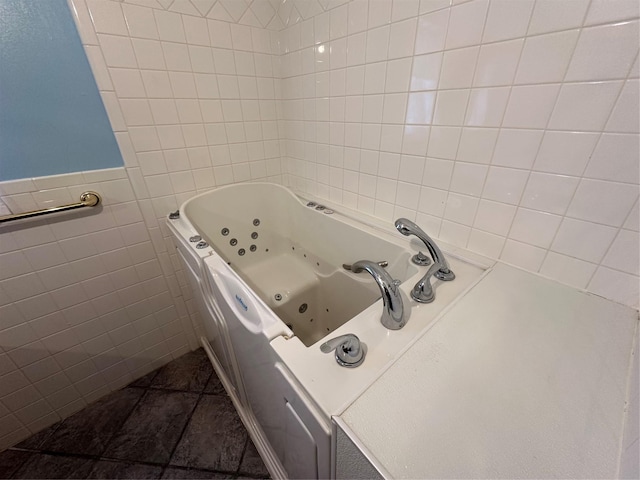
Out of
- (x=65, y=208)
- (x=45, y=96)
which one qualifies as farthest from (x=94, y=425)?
(x=45, y=96)

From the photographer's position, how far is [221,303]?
2.74 feet

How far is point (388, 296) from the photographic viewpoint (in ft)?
1.82

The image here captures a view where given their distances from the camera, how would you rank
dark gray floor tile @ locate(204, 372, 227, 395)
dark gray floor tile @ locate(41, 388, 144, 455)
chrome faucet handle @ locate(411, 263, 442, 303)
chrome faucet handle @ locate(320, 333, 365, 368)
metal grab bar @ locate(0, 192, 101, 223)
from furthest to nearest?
dark gray floor tile @ locate(204, 372, 227, 395), dark gray floor tile @ locate(41, 388, 144, 455), metal grab bar @ locate(0, 192, 101, 223), chrome faucet handle @ locate(411, 263, 442, 303), chrome faucet handle @ locate(320, 333, 365, 368)

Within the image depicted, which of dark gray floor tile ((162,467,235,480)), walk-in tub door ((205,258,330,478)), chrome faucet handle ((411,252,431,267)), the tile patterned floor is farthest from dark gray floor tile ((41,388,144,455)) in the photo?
chrome faucet handle ((411,252,431,267))

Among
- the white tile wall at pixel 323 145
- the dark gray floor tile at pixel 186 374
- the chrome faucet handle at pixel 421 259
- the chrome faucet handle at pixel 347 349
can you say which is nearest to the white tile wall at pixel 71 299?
the white tile wall at pixel 323 145

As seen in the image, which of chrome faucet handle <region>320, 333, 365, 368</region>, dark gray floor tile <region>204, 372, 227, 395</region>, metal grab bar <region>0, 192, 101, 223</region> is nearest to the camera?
chrome faucet handle <region>320, 333, 365, 368</region>

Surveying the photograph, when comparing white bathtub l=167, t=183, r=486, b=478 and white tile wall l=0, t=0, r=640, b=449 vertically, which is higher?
white tile wall l=0, t=0, r=640, b=449

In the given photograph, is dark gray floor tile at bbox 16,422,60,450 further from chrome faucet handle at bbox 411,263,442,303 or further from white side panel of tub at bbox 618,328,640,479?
white side panel of tub at bbox 618,328,640,479

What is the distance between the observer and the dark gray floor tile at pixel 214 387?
1266 millimetres

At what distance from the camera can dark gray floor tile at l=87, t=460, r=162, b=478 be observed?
38.6 inches

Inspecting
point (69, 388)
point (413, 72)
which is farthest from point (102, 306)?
point (413, 72)

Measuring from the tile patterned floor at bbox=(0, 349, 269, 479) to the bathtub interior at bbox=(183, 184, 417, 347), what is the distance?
1.70ft

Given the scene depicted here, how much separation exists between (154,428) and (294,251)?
3.50ft

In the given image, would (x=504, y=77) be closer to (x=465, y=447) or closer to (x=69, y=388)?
(x=465, y=447)
